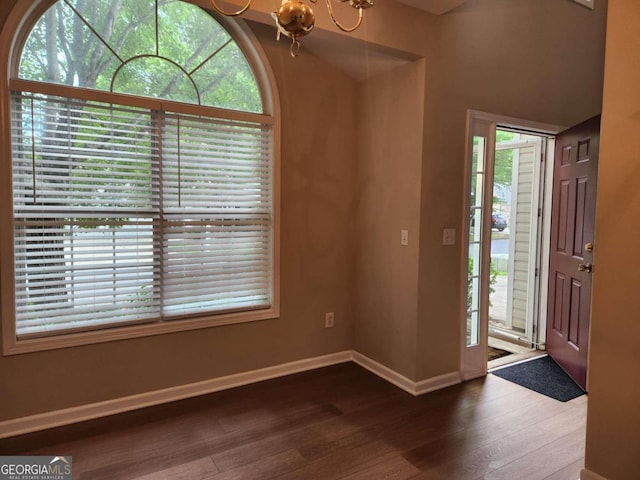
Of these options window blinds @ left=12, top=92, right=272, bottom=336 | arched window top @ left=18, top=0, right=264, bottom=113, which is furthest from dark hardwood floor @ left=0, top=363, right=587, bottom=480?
arched window top @ left=18, top=0, right=264, bottom=113

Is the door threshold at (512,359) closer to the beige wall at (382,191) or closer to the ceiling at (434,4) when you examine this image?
the beige wall at (382,191)

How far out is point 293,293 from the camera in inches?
126

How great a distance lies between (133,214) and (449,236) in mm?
2140

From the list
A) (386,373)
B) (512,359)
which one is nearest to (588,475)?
(386,373)

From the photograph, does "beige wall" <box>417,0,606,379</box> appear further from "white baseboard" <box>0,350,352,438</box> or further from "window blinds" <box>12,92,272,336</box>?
"window blinds" <box>12,92,272,336</box>

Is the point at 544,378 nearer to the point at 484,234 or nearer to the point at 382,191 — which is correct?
the point at 484,234

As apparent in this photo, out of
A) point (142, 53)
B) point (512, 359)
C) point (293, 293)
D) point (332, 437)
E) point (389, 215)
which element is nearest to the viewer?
point (332, 437)

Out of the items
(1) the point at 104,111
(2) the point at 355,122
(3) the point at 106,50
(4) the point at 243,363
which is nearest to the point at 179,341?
(4) the point at 243,363

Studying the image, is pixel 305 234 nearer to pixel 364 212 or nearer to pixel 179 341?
pixel 364 212

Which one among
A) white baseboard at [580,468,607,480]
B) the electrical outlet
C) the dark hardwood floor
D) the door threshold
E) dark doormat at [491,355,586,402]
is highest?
the electrical outlet

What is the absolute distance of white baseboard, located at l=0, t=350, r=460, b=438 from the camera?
2.39 meters

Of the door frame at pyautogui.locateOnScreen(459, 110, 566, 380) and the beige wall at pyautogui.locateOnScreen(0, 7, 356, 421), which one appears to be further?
the door frame at pyautogui.locateOnScreen(459, 110, 566, 380)

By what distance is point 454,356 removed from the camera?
3.11 m

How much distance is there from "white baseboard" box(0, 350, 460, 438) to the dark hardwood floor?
61mm
